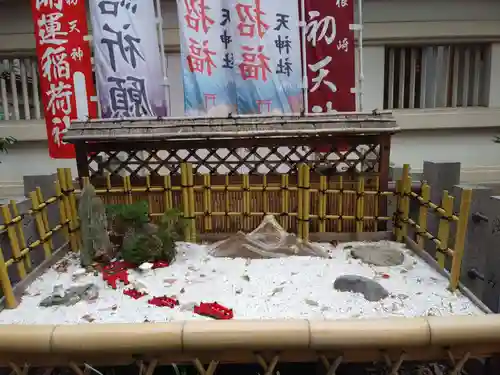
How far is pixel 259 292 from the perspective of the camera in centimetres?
264

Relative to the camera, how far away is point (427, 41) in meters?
5.88

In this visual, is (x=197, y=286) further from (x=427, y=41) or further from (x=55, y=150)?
(x=427, y=41)

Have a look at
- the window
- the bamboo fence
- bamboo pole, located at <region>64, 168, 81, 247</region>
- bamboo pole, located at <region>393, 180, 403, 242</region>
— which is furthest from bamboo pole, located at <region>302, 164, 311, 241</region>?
the window

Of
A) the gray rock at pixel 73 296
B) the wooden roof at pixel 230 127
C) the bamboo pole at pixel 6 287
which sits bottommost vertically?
the gray rock at pixel 73 296

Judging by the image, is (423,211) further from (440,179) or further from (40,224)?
(40,224)

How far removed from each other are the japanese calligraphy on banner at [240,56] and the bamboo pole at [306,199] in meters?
0.95

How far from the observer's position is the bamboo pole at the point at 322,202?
3404 mm

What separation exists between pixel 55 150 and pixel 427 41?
5317mm

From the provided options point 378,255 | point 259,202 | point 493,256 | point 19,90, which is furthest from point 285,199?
point 19,90

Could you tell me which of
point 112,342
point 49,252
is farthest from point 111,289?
point 112,342

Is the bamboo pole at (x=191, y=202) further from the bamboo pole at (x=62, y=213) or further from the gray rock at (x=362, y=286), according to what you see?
the gray rock at (x=362, y=286)

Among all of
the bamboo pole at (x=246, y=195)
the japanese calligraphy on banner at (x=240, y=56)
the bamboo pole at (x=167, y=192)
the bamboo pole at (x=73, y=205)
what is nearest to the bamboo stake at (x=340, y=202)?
the bamboo pole at (x=246, y=195)

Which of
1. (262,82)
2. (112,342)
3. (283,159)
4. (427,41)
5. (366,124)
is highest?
(427,41)

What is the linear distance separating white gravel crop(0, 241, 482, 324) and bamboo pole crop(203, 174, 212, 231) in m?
0.34
